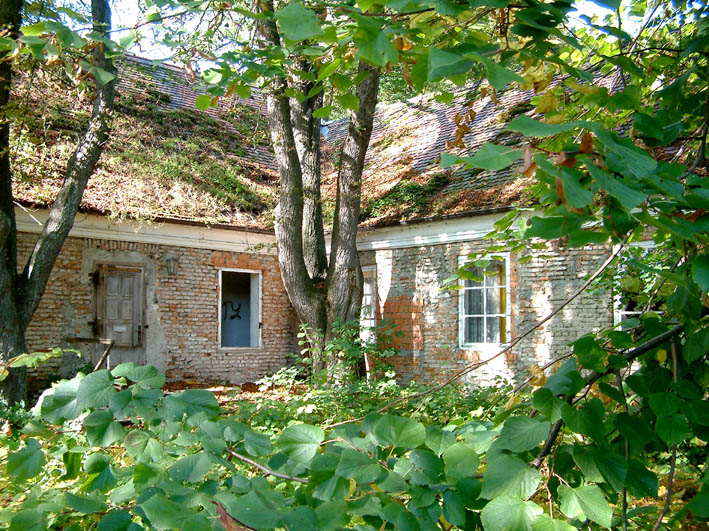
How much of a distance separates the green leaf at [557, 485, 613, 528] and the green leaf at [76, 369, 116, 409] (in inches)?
40.3

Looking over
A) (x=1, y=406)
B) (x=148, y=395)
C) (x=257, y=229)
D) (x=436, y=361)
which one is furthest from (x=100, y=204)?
(x=148, y=395)

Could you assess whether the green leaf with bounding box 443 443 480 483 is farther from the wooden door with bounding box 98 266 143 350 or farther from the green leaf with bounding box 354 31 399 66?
the wooden door with bounding box 98 266 143 350

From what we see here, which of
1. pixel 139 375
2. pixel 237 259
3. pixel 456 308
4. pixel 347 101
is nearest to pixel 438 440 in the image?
pixel 139 375

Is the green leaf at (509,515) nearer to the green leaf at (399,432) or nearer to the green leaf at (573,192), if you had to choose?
the green leaf at (399,432)

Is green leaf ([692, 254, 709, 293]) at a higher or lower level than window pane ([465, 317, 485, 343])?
higher

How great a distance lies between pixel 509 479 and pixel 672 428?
1.59ft

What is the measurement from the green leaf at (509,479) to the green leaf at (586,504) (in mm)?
113

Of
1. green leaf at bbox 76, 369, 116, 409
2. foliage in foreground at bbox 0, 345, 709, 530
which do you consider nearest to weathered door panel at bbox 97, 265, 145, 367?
foliage in foreground at bbox 0, 345, 709, 530

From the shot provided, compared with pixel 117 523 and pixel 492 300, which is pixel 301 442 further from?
pixel 492 300

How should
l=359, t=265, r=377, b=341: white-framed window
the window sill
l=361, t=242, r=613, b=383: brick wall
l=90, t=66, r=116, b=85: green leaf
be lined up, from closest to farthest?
l=90, t=66, r=116, b=85: green leaf → l=361, t=242, r=613, b=383: brick wall → the window sill → l=359, t=265, r=377, b=341: white-framed window

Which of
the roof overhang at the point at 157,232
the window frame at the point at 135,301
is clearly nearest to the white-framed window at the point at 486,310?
the roof overhang at the point at 157,232

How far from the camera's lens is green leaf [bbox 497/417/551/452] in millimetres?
1281

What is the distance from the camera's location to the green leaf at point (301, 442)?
52.4 inches

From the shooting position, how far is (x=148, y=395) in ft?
4.66
